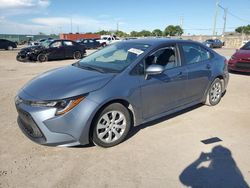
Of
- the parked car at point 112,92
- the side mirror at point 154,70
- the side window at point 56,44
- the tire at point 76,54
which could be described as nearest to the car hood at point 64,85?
the parked car at point 112,92

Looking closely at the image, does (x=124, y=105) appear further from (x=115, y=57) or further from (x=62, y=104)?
(x=115, y=57)

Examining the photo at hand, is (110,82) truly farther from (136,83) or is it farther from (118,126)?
(118,126)

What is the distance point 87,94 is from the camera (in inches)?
131

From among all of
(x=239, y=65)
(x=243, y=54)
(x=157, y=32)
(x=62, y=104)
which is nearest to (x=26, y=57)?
(x=239, y=65)

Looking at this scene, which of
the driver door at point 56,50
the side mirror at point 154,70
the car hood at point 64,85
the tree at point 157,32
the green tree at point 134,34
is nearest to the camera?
the car hood at point 64,85

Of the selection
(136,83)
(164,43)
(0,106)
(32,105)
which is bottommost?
(0,106)

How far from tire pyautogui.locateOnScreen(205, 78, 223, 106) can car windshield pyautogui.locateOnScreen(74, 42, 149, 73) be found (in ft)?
6.86

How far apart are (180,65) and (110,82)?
161cm

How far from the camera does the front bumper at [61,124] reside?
322cm

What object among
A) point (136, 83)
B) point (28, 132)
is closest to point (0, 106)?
point (28, 132)

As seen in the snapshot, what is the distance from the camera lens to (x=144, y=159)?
11.1 ft

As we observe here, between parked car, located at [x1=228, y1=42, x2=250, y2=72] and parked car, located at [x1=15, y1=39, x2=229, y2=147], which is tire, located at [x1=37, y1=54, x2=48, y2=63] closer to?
parked car, located at [x1=228, y1=42, x2=250, y2=72]

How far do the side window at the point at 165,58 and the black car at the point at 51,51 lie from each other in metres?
12.4

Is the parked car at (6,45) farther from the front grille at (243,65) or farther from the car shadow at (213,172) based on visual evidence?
the car shadow at (213,172)
